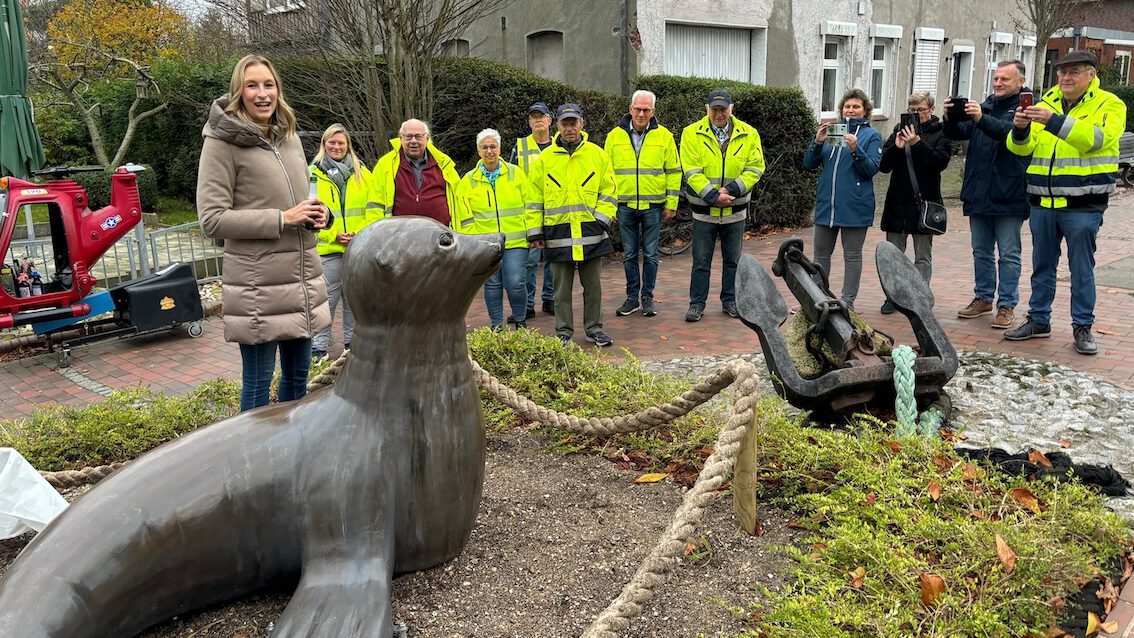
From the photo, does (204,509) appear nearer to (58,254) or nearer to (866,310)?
(58,254)

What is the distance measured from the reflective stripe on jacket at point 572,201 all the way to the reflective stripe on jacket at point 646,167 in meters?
0.84

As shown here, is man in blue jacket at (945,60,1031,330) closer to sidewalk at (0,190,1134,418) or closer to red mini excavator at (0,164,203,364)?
sidewalk at (0,190,1134,418)

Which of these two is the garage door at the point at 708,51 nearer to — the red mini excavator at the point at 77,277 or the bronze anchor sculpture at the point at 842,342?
the red mini excavator at the point at 77,277

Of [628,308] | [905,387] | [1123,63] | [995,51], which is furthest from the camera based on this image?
[1123,63]

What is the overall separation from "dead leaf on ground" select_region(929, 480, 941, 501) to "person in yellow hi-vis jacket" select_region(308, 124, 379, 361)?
14.5 ft

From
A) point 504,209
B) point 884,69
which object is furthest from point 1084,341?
point 884,69

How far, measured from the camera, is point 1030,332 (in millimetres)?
6562

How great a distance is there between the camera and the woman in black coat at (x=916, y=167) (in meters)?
7.06

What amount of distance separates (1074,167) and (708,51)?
10.1m

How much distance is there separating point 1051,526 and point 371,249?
263 cm

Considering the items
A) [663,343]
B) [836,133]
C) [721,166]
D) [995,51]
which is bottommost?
[663,343]

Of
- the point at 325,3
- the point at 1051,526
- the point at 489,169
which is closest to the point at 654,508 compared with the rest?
the point at 1051,526

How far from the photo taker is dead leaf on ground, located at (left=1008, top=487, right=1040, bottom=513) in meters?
3.22

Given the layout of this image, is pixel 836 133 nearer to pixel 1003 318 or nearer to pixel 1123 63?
pixel 1003 318
